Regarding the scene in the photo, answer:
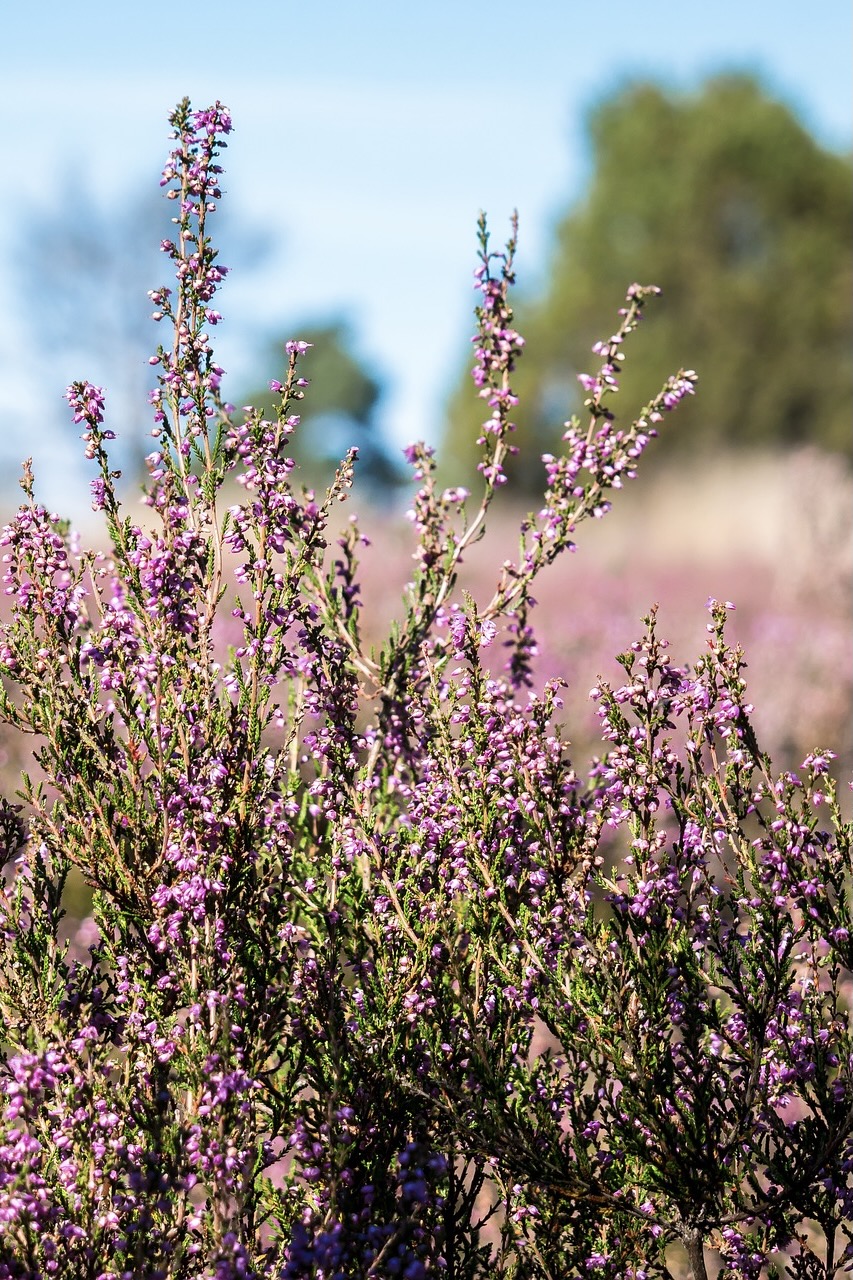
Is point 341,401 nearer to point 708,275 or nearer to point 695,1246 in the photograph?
point 708,275

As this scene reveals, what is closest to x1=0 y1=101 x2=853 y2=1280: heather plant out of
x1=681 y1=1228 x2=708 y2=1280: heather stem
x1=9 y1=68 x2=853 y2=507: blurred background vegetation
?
x1=681 y1=1228 x2=708 y2=1280: heather stem

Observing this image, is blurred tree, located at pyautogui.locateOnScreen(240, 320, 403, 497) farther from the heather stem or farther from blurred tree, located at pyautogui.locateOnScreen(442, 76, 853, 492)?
the heather stem

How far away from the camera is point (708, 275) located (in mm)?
45531

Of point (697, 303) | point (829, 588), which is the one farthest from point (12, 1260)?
point (697, 303)

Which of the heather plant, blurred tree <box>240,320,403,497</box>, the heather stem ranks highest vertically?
blurred tree <box>240,320,403,497</box>

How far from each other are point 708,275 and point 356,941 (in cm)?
4497

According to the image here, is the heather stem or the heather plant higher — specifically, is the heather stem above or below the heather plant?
below

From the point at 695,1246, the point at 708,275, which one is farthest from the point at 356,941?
the point at 708,275

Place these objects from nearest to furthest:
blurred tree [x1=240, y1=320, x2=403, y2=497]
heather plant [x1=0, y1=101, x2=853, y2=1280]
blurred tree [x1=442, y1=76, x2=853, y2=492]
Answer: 1. heather plant [x1=0, y1=101, x2=853, y2=1280]
2. blurred tree [x1=442, y1=76, x2=853, y2=492]
3. blurred tree [x1=240, y1=320, x2=403, y2=497]

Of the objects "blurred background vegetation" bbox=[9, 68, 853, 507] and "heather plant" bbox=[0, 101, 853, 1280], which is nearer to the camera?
"heather plant" bbox=[0, 101, 853, 1280]

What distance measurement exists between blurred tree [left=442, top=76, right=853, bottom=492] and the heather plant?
4115cm

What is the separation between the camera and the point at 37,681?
352 centimetres

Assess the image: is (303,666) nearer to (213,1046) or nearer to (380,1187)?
(213,1046)

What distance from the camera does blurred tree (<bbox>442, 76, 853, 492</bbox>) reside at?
44500 millimetres
